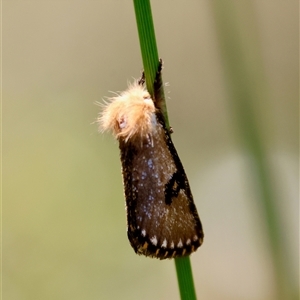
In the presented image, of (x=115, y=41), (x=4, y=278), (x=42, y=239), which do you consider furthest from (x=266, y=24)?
(x=4, y=278)

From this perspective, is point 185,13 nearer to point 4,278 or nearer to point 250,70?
point 250,70

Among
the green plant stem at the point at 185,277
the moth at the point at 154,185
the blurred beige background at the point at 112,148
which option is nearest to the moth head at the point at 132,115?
the moth at the point at 154,185

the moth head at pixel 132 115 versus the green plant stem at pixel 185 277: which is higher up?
the moth head at pixel 132 115

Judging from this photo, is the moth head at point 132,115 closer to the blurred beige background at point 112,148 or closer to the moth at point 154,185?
the moth at point 154,185

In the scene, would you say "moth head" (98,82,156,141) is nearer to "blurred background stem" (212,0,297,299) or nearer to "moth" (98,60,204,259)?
"moth" (98,60,204,259)

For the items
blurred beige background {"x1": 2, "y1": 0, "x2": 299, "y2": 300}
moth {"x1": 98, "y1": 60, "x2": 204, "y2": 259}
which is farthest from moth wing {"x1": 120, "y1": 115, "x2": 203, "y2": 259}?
blurred beige background {"x1": 2, "y1": 0, "x2": 299, "y2": 300}

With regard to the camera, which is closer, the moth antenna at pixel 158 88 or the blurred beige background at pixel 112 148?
the moth antenna at pixel 158 88

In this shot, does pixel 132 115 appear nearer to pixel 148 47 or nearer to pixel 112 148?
pixel 148 47
